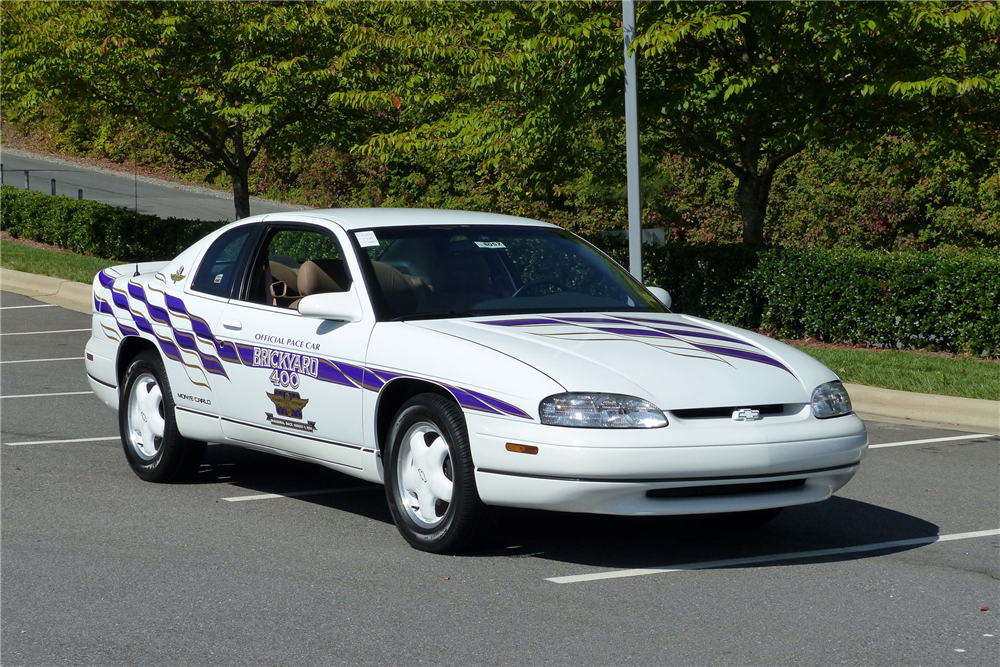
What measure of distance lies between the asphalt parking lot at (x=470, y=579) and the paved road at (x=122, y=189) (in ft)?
99.0

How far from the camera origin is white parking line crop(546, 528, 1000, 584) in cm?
559

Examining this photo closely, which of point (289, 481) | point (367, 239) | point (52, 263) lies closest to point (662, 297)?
point (367, 239)

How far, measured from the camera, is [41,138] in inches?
2122

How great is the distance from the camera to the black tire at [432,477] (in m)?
5.69

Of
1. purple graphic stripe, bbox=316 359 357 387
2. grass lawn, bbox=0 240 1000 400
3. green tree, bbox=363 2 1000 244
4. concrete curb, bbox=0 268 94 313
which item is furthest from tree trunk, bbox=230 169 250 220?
purple graphic stripe, bbox=316 359 357 387

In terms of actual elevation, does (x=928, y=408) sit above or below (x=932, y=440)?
above

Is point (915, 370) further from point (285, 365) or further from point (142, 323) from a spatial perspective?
point (142, 323)

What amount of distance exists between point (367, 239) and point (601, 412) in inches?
75.7

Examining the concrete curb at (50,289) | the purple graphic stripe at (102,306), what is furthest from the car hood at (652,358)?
the concrete curb at (50,289)

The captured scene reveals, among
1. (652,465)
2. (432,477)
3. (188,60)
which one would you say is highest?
(188,60)

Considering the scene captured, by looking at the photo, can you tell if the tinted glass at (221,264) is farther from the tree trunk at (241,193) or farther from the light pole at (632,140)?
the tree trunk at (241,193)

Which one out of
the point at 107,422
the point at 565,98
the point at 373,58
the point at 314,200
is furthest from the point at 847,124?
the point at 314,200

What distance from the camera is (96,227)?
24250 millimetres

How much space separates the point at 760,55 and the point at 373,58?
7.43m
